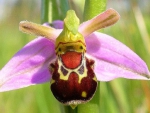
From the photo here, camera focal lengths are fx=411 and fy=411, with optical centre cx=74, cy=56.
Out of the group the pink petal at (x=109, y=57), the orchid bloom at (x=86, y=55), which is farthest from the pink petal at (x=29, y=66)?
the pink petal at (x=109, y=57)

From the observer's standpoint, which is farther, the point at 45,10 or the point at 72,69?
the point at 45,10

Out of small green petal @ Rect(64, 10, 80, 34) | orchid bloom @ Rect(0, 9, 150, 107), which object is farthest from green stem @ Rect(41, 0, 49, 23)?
small green petal @ Rect(64, 10, 80, 34)

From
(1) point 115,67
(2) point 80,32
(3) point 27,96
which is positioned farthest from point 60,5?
(3) point 27,96

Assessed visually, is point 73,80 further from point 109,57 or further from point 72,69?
point 109,57

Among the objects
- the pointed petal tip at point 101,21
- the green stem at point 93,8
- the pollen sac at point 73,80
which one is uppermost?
the green stem at point 93,8

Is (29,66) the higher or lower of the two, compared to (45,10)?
lower

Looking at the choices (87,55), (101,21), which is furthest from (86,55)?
(101,21)

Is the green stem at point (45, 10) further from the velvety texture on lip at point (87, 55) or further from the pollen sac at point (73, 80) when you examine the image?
the pollen sac at point (73, 80)
